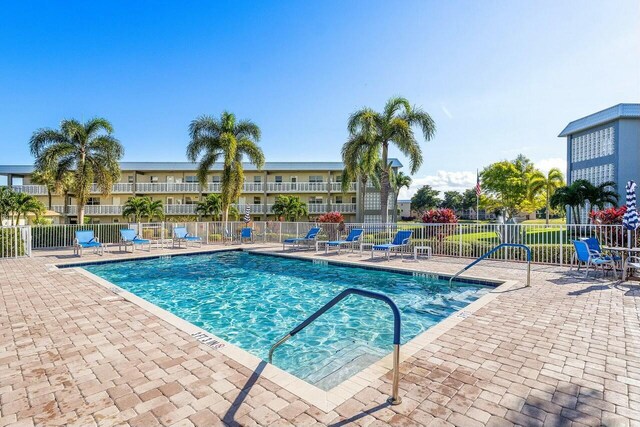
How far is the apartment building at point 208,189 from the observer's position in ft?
119

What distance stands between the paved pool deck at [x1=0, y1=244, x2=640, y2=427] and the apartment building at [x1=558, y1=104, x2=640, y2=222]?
95.3 feet

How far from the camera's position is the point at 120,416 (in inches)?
105

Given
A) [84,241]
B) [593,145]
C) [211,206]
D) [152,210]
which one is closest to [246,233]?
[84,241]

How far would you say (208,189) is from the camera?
3659 cm

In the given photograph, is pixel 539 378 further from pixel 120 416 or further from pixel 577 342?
pixel 120 416

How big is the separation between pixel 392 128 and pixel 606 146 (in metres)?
23.0

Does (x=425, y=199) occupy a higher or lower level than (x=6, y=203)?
higher

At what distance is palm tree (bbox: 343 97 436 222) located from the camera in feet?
60.5

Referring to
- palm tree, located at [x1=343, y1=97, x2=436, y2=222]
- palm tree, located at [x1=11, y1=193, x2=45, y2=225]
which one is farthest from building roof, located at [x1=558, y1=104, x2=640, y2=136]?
palm tree, located at [x1=11, y1=193, x2=45, y2=225]

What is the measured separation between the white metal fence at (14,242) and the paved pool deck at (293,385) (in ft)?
32.9

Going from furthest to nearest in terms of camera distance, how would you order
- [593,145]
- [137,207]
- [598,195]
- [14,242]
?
[137,207], [593,145], [598,195], [14,242]

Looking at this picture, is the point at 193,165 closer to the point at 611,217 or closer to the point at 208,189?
the point at 208,189

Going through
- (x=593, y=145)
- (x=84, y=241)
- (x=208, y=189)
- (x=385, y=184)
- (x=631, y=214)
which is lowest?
(x=84, y=241)

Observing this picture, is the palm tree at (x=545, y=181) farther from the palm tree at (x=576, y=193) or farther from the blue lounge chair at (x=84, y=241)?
the blue lounge chair at (x=84, y=241)
